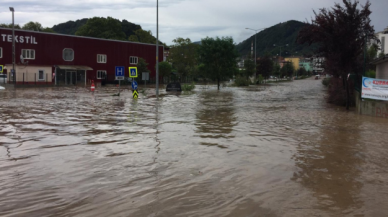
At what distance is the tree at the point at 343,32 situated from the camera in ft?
62.4

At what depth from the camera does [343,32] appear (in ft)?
61.8

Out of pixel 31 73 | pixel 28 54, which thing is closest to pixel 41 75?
pixel 31 73

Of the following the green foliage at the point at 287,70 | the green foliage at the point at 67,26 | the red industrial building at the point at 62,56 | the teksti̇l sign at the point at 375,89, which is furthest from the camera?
the green foliage at the point at 67,26

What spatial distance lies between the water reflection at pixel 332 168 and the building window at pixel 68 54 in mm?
52919

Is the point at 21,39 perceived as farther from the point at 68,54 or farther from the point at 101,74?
the point at 101,74

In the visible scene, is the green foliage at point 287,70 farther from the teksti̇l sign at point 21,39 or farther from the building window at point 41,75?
the teksti̇l sign at point 21,39

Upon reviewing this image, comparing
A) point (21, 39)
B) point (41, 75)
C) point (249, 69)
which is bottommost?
point (41, 75)

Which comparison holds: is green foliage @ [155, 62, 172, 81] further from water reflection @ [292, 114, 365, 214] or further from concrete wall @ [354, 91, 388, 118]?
water reflection @ [292, 114, 365, 214]

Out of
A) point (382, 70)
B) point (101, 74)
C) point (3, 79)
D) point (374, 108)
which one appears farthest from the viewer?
point (101, 74)

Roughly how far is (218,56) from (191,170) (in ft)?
131

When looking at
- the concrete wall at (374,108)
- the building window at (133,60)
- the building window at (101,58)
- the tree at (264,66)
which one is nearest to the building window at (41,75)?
the building window at (101,58)

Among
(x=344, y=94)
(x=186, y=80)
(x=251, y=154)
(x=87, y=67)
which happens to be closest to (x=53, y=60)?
(x=87, y=67)

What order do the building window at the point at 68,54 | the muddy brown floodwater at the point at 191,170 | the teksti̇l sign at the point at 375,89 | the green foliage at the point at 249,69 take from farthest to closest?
the green foliage at the point at 249,69
the building window at the point at 68,54
the teksti̇l sign at the point at 375,89
the muddy brown floodwater at the point at 191,170

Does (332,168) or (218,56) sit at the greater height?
(218,56)
